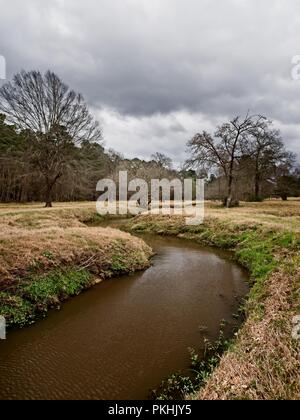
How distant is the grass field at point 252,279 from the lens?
385 cm

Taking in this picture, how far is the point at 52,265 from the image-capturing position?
845 centimetres

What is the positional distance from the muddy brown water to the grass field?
666 mm

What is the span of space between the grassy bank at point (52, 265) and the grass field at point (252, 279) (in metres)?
0.02

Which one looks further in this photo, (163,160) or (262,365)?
(163,160)

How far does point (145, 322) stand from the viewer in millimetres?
6699

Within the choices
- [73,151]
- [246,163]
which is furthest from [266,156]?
[73,151]

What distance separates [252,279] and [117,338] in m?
6.09

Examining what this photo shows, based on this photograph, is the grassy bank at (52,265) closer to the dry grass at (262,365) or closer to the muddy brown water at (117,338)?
the muddy brown water at (117,338)

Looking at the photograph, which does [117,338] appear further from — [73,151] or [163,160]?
[163,160]

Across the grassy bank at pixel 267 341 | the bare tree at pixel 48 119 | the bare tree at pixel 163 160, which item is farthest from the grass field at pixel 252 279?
the bare tree at pixel 163 160

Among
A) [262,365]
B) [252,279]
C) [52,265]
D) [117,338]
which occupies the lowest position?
[117,338]

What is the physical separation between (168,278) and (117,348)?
502cm
